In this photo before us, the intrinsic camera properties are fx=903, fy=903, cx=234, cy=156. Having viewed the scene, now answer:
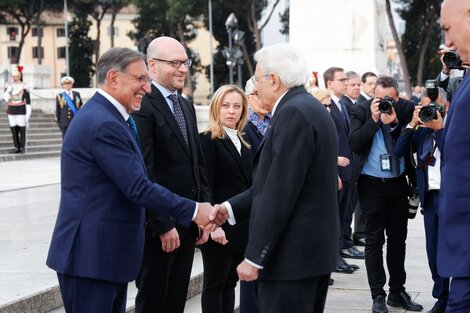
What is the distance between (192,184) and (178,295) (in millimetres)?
703

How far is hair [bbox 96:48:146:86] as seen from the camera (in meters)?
4.59

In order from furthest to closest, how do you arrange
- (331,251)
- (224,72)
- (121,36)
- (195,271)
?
(121,36) < (224,72) < (195,271) < (331,251)

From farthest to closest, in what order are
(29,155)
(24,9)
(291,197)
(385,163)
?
(24,9) → (29,155) → (385,163) → (291,197)

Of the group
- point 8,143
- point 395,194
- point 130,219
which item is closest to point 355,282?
point 395,194

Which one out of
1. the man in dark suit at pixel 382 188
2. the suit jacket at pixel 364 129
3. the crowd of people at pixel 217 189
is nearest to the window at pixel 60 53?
the suit jacket at pixel 364 129

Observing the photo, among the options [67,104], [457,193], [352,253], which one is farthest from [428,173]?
[67,104]

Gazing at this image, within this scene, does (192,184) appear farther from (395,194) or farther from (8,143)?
(8,143)

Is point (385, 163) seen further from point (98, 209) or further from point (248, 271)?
point (98, 209)

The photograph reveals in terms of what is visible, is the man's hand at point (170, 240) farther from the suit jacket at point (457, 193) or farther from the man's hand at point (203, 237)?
the suit jacket at point (457, 193)

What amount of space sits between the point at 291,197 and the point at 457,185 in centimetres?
83

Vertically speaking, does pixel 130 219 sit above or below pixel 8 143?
above

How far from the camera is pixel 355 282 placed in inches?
340

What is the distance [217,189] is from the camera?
629cm

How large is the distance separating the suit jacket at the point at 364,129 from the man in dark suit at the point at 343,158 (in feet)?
4.25
